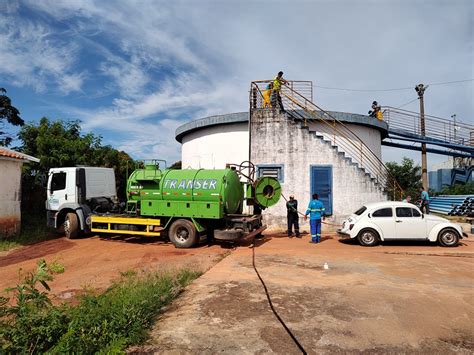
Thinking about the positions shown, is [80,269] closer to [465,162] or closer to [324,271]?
[324,271]

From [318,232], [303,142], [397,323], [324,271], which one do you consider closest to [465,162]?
[303,142]

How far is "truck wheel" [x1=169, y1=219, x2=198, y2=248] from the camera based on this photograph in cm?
1044

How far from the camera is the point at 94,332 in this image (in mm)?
3666

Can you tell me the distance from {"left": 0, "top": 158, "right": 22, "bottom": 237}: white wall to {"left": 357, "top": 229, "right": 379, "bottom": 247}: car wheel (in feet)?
41.5

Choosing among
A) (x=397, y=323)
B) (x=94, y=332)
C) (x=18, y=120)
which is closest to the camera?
(x=94, y=332)

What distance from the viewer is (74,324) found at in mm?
3635

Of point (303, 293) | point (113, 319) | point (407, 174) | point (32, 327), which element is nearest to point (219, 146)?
point (303, 293)

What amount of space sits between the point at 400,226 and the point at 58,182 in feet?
42.5

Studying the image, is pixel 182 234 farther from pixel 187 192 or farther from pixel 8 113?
pixel 8 113

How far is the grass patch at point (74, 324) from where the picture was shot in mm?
3435

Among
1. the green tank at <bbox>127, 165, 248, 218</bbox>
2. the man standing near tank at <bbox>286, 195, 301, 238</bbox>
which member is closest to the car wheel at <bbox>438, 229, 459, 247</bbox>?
the man standing near tank at <bbox>286, 195, 301, 238</bbox>

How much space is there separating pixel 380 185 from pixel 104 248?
11.6 m

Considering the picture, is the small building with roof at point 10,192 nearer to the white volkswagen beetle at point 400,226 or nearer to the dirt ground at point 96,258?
the dirt ground at point 96,258

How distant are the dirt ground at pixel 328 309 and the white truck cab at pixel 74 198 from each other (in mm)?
6884
